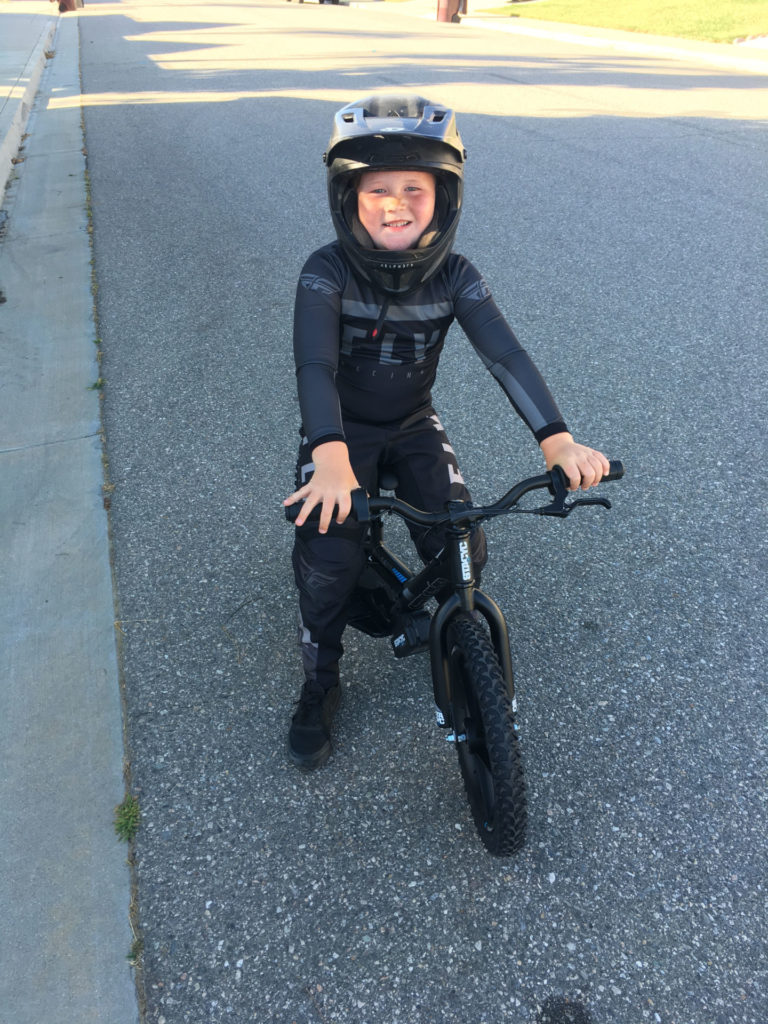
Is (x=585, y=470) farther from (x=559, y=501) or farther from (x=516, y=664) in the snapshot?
(x=516, y=664)

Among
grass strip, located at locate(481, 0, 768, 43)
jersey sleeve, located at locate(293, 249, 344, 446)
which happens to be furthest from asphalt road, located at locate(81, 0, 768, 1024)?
grass strip, located at locate(481, 0, 768, 43)

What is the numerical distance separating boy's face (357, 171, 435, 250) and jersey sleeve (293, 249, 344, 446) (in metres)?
0.16

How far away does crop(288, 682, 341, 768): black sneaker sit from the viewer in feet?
7.87

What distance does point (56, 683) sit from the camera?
2.65m

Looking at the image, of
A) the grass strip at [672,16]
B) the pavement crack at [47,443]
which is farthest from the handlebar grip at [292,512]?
the grass strip at [672,16]

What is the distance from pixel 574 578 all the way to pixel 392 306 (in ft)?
4.86

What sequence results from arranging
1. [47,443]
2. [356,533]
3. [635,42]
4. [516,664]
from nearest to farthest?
[356,533], [516,664], [47,443], [635,42]

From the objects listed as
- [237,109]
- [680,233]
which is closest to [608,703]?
[680,233]

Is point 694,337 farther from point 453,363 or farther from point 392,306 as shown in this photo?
point 392,306

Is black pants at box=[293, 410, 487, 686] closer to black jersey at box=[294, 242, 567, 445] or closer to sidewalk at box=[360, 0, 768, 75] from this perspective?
black jersey at box=[294, 242, 567, 445]

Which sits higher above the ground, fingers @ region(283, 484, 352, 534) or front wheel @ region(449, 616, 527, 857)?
fingers @ region(283, 484, 352, 534)

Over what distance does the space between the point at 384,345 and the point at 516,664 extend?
1265mm

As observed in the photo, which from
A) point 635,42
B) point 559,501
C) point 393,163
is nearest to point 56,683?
point 559,501

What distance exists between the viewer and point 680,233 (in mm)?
6523
